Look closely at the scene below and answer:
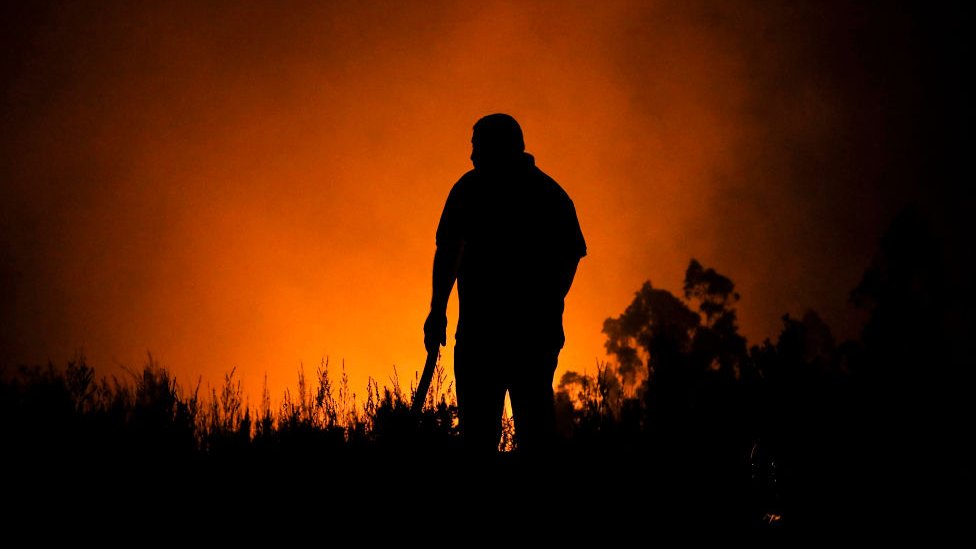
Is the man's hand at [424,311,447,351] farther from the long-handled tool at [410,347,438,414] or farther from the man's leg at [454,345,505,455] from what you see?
the man's leg at [454,345,505,455]

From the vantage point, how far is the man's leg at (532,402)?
11.2ft

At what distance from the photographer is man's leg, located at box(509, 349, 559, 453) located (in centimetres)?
343

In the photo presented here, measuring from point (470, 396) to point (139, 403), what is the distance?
3049mm

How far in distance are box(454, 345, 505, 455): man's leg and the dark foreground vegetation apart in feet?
0.43

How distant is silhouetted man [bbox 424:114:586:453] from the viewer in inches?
134

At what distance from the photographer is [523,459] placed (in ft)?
11.4

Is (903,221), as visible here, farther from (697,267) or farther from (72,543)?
(72,543)

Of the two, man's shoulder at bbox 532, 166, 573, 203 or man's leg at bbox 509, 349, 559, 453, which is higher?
man's shoulder at bbox 532, 166, 573, 203

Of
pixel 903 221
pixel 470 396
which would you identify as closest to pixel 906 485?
pixel 470 396

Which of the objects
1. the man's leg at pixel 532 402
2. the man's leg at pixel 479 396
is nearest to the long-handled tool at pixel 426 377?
the man's leg at pixel 479 396

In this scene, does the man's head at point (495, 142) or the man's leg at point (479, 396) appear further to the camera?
the man's head at point (495, 142)

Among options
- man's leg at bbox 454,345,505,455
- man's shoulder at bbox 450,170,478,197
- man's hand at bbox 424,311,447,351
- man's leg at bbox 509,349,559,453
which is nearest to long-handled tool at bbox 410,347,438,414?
man's hand at bbox 424,311,447,351

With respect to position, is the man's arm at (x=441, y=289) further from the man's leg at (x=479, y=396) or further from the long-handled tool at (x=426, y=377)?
the man's leg at (x=479, y=396)

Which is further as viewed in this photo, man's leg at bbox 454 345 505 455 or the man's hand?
the man's hand
